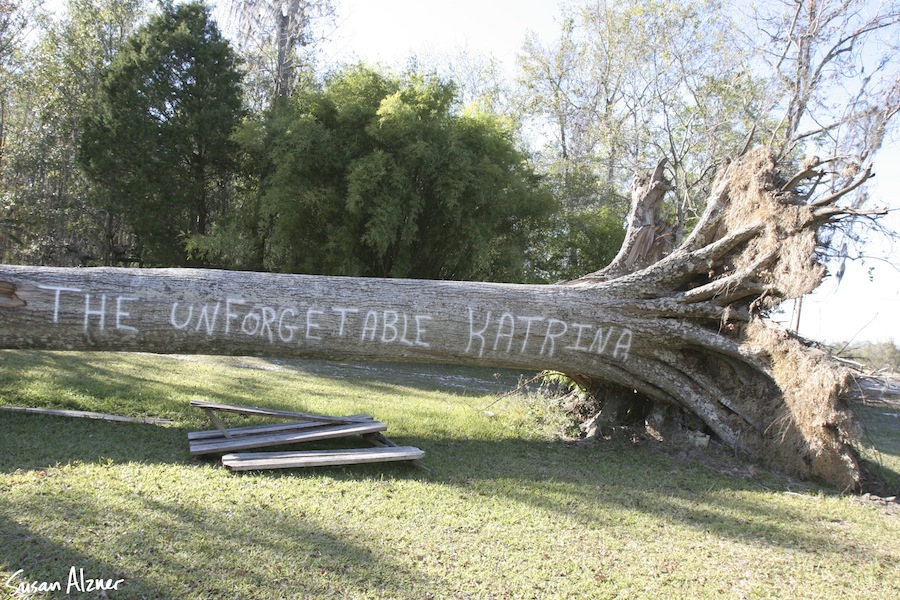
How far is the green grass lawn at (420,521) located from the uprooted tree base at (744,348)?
41cm

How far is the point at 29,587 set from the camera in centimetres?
256

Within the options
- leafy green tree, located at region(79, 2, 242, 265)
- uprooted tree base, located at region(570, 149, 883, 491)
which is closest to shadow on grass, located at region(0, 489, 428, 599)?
uprooted tree base, located at region(570, 149, 883, 491)

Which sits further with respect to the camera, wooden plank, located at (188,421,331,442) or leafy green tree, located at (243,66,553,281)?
leafy green tree, located at (243,66,553,281)

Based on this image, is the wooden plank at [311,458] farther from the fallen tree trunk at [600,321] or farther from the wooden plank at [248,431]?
the fallen tree trunk at [600,321]

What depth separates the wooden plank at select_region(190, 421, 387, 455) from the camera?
4602mm

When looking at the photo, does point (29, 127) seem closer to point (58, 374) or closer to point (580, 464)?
point (58, 374)

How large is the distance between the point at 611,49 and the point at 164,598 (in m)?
19.8

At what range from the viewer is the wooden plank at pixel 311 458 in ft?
14.4

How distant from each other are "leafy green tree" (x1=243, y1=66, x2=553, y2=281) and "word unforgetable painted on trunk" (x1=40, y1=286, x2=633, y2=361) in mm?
7374

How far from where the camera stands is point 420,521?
3697 mm

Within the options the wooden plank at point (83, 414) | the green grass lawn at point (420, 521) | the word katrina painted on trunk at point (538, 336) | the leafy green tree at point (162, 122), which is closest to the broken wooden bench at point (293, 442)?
the green grass lawn at point (420, 521)

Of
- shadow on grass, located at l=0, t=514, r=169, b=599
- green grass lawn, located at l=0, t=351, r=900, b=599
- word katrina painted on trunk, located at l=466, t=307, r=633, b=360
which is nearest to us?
shadow on grass, located at l=0, t=514, r=169, b=599

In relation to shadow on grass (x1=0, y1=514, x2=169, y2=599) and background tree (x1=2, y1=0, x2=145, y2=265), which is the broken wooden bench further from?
background tree (x1=2, y1=0, x2=145, y2=265)

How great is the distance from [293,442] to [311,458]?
643 millimetres
